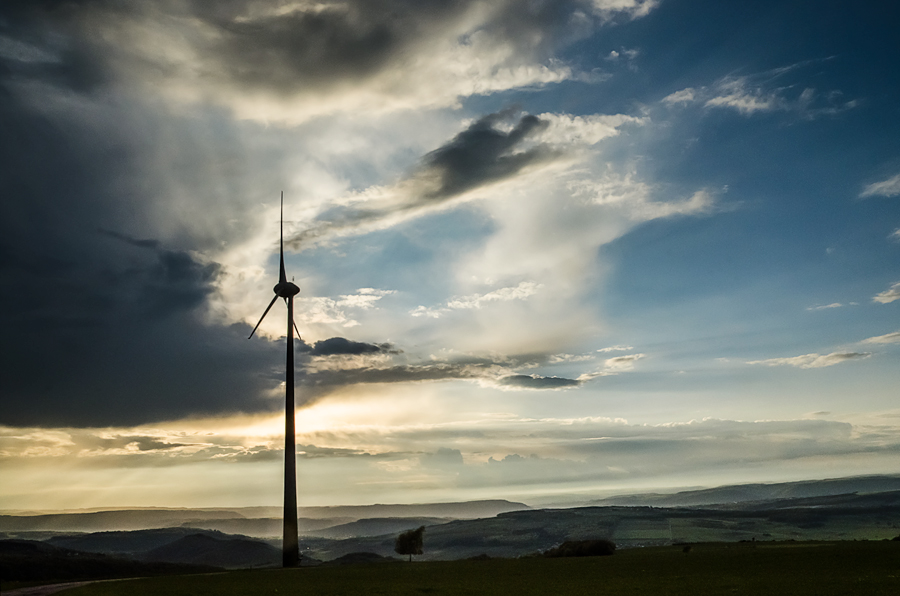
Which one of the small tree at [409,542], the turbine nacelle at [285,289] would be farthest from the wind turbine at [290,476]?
the small tree at [409,542]

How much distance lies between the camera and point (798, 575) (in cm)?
8988

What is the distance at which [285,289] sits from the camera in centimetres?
15550

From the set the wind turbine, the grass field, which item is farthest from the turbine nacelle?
the grass field

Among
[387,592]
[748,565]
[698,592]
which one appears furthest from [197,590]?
[748,565]

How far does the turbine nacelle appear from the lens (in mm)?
155500

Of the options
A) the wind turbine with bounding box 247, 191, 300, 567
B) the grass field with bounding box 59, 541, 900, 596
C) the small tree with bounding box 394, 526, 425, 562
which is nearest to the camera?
the grass field with bounding box 59, 541, 900, 596

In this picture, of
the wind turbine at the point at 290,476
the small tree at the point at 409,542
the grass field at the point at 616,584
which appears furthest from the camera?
the small tree at the point at 409,542

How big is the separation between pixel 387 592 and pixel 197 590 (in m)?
26.9

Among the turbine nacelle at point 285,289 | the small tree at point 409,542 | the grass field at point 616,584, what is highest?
the turbine nacelle at point 285,289

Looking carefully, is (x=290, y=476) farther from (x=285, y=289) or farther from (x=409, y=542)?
(x=409, y=542)

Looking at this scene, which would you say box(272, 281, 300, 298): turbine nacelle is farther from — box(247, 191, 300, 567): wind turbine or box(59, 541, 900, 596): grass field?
box(59, 541, 900, 596): grass field

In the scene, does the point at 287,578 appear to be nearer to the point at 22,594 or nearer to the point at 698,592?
the point at 22,594

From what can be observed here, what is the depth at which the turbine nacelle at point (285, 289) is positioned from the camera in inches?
6122

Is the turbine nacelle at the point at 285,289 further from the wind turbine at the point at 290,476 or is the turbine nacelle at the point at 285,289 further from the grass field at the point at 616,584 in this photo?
the grass field at the point at 616,584
